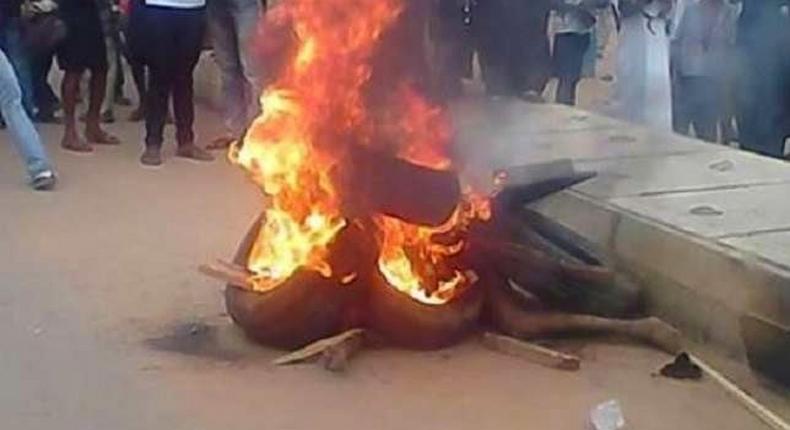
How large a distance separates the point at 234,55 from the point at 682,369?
6064 mm

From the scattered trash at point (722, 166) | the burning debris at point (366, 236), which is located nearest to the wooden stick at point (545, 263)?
the burning debris at point (366, 236)

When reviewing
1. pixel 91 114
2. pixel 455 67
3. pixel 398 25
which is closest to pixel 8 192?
pixel 91 114

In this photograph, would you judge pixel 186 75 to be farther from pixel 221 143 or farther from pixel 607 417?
pixel 607 417

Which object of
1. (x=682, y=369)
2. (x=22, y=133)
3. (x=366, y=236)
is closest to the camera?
(x=682, y=369)

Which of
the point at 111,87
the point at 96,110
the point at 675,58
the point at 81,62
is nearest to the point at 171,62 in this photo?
the point at 81,62

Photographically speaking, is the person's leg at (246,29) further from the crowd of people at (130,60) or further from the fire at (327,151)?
the fire at (327,151)

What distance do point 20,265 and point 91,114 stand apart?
13.2 ft

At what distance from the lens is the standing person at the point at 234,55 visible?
10.7m

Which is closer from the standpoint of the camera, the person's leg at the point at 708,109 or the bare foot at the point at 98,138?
the person's leg at the point at 708,109

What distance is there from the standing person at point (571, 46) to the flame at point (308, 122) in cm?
512

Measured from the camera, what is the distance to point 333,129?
607 centimetres

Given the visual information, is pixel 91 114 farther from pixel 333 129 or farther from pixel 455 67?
pixel 333 129

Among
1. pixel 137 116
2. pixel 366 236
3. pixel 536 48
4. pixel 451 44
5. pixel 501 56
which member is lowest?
pixel 137 116

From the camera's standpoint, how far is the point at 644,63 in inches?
374
